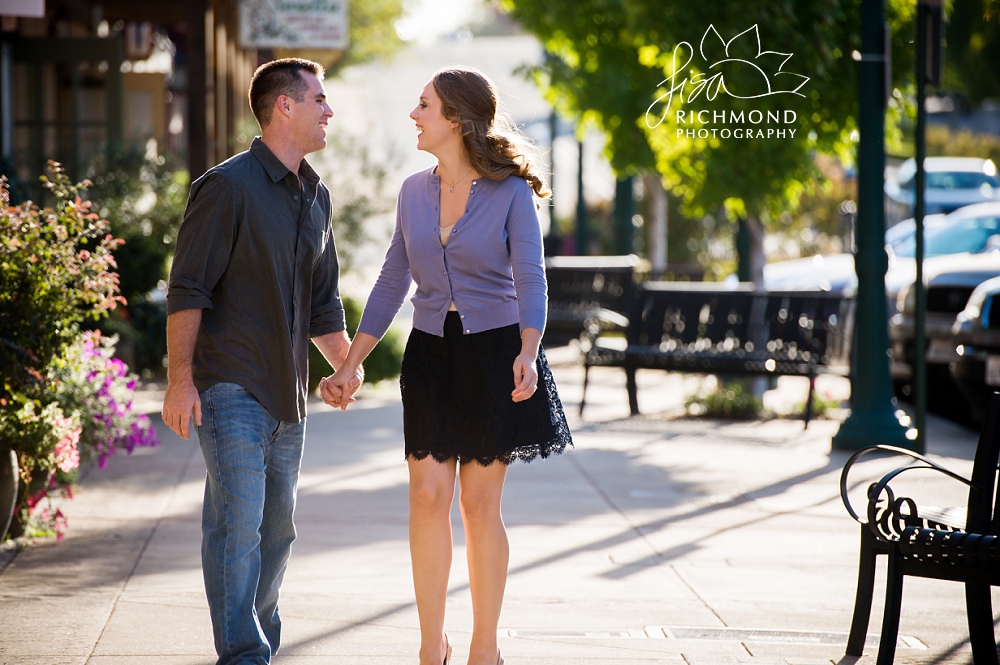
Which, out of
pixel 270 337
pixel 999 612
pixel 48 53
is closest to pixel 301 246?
pixel 270 337

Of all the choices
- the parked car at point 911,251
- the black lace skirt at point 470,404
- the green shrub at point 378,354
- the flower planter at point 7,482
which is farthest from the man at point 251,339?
the parked car at point 911,251

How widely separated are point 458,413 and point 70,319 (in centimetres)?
218

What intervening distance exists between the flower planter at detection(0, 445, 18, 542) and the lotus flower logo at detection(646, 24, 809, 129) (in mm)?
6097

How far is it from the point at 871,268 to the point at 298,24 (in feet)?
21.6

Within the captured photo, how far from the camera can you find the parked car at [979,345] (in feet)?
31.1

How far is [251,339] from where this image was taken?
3729mm

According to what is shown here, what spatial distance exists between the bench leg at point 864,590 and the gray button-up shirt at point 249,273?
1.95 metres

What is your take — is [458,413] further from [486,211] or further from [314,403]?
[314,403]

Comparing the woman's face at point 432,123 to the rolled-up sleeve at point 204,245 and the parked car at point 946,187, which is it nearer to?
the rolled-up sleeve at point 204,245

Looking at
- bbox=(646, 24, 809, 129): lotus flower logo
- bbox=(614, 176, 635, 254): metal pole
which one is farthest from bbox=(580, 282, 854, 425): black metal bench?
bbox=(614, 176, 635, 254): metal pole

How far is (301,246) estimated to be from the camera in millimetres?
3865

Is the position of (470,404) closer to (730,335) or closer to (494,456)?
(494,456)

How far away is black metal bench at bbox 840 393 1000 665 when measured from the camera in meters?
3.85

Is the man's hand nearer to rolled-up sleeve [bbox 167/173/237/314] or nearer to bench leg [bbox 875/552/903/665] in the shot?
rolled-up sleeve [bbox 167/173/237/314]
